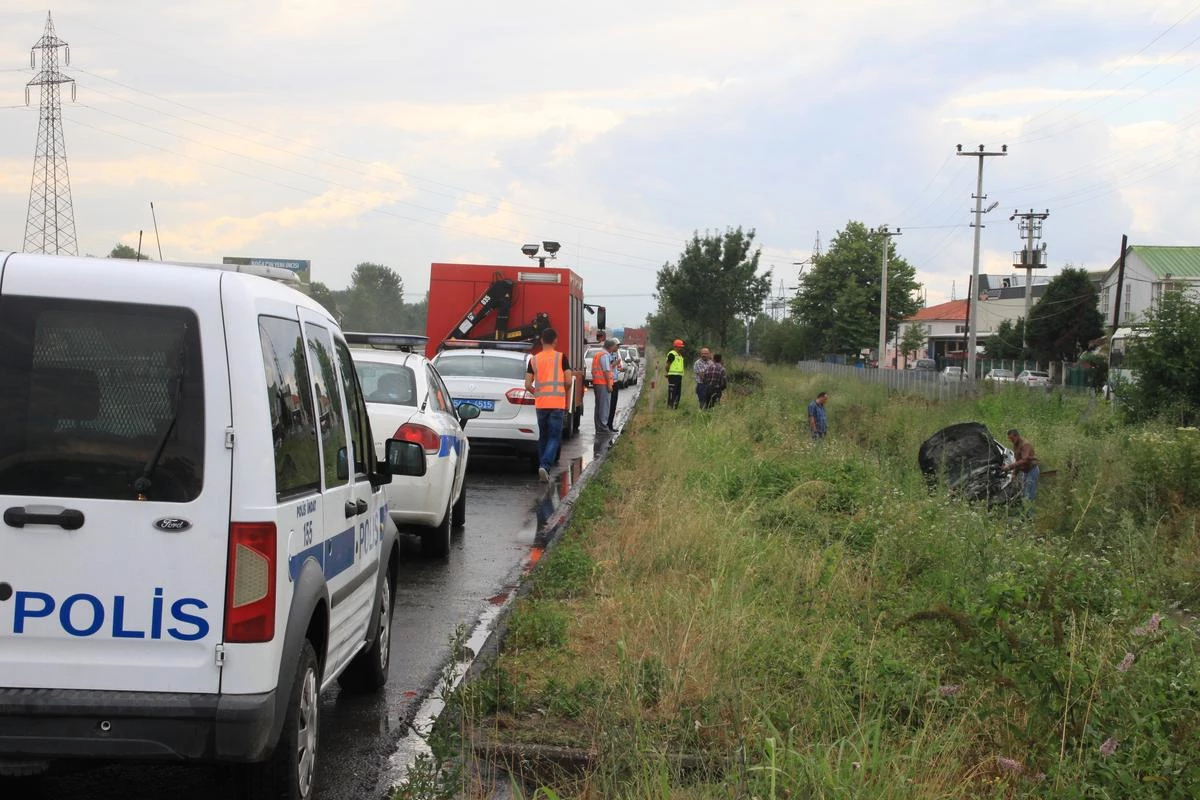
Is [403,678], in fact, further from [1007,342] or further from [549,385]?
[1007,342]

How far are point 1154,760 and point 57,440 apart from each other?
3.82m

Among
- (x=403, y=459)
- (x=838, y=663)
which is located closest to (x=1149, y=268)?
(x=838, y=663)

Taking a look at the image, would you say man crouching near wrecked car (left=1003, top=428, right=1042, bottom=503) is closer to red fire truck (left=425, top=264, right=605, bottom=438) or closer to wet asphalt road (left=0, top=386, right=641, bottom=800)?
wet asphalt road (left=0, top=386, right=641, bottom=800)

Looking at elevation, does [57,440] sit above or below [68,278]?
below

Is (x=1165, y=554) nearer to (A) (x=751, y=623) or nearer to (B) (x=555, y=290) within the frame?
(A) (x=751, y=623)

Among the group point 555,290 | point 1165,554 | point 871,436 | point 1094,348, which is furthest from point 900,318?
point 1165,554

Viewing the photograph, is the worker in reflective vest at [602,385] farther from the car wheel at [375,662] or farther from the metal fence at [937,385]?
the car wheel at [375,662]

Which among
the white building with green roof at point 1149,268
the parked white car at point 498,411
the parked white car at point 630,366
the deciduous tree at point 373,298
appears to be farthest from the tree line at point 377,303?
the parked white car at point 498,411

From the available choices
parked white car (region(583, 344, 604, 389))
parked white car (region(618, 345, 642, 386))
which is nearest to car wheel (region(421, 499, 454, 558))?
parked white car (region(583, 344, 604, 389))

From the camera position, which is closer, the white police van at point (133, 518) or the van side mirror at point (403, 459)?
the white police van at point (133, 518)

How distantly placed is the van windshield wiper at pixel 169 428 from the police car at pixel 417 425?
5.52 m

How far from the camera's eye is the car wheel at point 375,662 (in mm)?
6258

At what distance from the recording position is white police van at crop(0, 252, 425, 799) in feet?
12.6

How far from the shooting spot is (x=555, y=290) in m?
22.0
